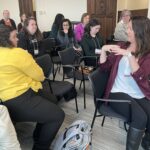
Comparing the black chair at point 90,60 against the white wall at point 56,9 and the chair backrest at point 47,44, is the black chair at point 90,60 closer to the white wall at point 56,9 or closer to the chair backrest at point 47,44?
the chair backrest at point 47,44

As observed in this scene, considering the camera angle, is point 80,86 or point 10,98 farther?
point 80,86

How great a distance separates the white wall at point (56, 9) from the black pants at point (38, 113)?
510cm

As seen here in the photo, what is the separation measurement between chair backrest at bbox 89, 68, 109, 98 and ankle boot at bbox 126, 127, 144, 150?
44cm

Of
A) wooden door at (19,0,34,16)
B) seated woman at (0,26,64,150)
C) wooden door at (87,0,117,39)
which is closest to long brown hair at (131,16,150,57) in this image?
seated woman at (0,26,64,150)

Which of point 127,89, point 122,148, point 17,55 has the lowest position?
point 122,148

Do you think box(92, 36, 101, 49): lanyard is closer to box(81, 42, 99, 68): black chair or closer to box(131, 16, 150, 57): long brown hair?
box(81, 42, 99, 68): black chair

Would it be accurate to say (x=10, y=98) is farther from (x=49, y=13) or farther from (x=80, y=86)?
(x=49, y=13)

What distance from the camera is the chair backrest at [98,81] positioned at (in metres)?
1.95

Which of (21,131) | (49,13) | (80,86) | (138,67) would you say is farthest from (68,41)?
(49,13)

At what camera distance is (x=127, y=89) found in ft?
6.41

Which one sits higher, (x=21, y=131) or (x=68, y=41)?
(x=68, y=41)

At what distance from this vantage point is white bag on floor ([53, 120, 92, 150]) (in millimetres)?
1854

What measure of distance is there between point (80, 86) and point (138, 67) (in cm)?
181

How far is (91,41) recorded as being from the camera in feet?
11.4
